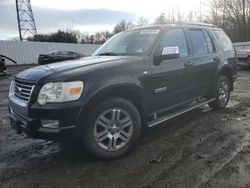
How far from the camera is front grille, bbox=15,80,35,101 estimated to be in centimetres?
420

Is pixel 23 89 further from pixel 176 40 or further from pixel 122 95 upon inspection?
pixel 176 40

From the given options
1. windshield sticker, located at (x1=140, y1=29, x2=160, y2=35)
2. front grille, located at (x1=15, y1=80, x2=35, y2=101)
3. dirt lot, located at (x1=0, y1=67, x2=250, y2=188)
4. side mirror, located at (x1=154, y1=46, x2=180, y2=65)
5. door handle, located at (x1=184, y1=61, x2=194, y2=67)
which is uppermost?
windshield sticker, located at (x1=140, y1=29, x2=160, y2=35)

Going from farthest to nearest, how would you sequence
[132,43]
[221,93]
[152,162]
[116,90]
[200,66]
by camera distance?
[221,93], [200,66], [132,43], [116,90], [152,162]

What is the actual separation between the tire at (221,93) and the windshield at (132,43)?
2.37 metres

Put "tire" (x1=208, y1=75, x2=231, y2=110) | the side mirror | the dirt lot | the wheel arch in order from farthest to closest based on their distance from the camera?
1. "tire" (x1=208, y1=75, x2=231, y2=110)
2. the side mirror
3. the wheel arch
4. the dirt lot

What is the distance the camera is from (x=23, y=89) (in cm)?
437

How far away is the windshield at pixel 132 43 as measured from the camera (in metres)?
5.22

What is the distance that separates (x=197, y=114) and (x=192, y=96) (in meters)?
1.05

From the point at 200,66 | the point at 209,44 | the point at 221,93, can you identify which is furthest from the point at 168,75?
the point at 221,93

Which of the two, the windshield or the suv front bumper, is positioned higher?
the windshield

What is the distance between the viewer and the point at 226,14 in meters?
43.3

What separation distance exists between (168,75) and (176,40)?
2.75 feet

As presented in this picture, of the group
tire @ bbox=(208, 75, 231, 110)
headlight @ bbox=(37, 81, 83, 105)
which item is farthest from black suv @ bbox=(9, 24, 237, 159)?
tire @ bbox=(208, 75, 231, 110)

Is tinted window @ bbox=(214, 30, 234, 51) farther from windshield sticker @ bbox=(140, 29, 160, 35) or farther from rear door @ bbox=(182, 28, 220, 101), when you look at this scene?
windshield sticker @ bbox=(140, 29, 160, 35)
